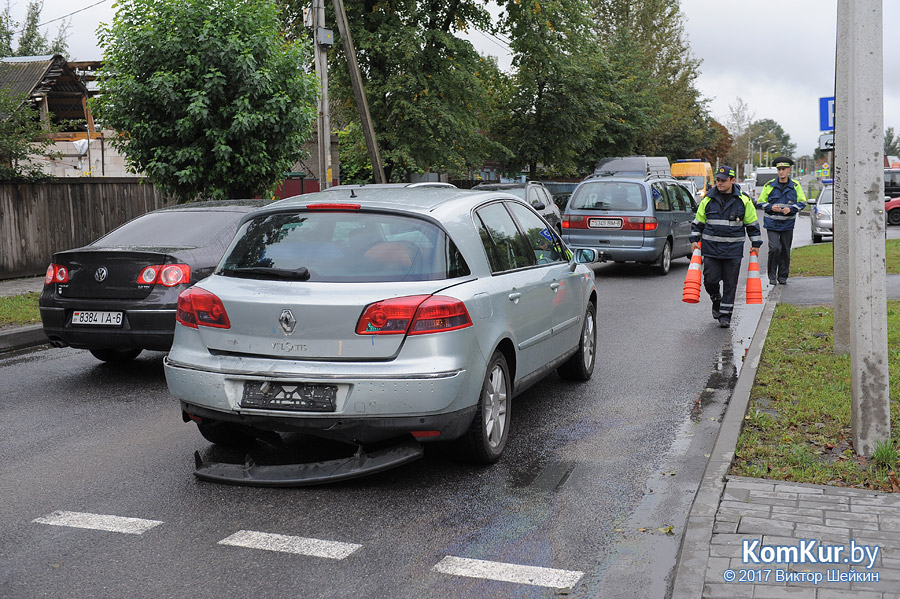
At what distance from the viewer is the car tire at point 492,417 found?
524cm

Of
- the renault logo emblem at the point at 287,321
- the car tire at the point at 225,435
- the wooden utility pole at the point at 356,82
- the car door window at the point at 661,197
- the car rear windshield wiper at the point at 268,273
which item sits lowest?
the car tire at the point at 225,435

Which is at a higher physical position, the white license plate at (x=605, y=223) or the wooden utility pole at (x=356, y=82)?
the wooden utility pole at (x=356, y=82)

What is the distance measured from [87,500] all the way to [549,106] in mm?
31637

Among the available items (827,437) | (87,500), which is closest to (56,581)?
(87,500)

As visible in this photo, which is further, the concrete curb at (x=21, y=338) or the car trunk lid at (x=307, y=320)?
the concrete curb at (x=21, y=338)

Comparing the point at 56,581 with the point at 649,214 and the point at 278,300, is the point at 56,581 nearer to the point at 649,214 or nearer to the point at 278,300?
the point at 278,300

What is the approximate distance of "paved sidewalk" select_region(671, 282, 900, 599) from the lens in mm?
3592

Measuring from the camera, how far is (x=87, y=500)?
4934mm

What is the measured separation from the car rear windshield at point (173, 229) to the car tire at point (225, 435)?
9.46 feet

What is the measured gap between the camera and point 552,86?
3469 centimetres

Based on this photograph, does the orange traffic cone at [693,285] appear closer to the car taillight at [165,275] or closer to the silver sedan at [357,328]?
the silver sedan at [357,328]

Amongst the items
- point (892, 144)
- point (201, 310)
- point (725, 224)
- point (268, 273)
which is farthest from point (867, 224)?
point (892, 144)

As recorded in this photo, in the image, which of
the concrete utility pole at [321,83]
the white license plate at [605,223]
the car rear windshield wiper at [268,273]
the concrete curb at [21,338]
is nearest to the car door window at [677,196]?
the white license plate at [605,223]

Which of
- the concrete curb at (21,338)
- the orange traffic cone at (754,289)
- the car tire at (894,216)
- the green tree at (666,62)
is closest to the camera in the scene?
the concrete curb at (21,338)
